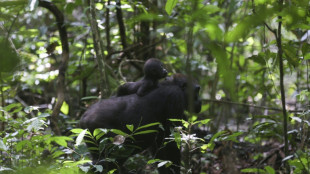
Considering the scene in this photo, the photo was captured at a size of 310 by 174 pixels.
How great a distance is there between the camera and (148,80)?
12.9 feet

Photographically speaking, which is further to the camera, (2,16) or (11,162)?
(11,162)

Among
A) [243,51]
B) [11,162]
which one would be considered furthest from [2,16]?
[243,51]

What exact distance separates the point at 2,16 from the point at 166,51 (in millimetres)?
4911

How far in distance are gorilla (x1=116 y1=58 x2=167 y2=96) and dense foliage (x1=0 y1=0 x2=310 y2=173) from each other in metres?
0.27

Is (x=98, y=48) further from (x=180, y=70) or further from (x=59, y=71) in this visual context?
(x=180, y=70)

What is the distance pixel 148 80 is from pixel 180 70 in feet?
6.84

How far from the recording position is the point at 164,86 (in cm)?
400

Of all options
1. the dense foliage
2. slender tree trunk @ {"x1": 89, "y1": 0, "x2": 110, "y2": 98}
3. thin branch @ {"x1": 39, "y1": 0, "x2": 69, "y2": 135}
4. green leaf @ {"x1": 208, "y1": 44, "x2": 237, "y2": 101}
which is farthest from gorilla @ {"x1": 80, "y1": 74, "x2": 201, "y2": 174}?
green leaf @ {"x1": 208, "y1": 44, "x2": 237, "y2": 101}

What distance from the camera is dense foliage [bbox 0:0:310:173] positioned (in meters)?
1.04

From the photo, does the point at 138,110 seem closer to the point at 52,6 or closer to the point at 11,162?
the point at 11,162

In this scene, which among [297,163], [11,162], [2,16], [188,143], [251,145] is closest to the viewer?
[2,16]

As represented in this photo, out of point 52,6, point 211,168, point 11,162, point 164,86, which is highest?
point 52,6

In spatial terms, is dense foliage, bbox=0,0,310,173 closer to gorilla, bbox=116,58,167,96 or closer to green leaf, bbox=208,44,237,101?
green leaf, bbox=208,44,237,101

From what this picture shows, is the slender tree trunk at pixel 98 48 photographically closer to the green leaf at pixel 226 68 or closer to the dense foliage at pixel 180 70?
the dense foliage at pixel 180 70
